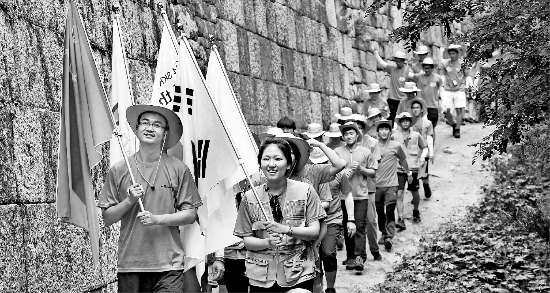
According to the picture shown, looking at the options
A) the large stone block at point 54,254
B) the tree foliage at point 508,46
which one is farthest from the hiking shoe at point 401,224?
the large stone block at point 54,254

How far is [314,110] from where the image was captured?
55.5 ft

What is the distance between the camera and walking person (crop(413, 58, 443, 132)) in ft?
57.1

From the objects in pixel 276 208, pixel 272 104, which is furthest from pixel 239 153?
pixel 272 104

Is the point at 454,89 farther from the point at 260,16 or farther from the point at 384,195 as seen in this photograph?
the point at 384,195

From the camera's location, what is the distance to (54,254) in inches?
276

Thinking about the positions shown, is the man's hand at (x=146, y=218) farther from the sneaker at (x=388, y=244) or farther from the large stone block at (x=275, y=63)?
the large stone block at (x=275, y=63)

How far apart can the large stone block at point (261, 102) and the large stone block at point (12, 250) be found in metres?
7.80

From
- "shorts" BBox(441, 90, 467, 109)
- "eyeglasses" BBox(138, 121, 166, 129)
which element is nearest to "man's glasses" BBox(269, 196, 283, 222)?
"eyeglasses" BBox(138, 121, 166, 129)

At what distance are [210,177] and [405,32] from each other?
7.73 feet

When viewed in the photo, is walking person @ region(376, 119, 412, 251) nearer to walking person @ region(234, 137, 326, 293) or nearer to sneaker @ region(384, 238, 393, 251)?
sneaker @ region(384, 238, 393, 251)

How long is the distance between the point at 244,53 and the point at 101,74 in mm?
5896

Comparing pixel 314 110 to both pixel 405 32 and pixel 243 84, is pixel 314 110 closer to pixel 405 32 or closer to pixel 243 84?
pixel 243 84

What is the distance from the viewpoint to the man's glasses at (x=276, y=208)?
6.28 m

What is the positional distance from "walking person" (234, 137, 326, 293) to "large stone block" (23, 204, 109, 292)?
134 centimetres
